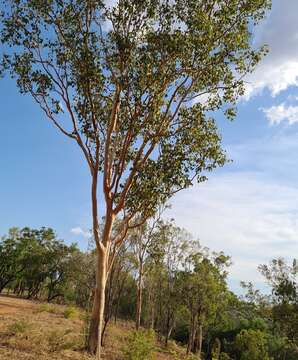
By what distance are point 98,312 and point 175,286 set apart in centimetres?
2575

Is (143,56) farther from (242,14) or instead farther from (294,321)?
(294,321)

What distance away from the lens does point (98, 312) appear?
12.2 meters

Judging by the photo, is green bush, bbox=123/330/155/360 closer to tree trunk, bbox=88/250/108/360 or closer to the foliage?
tree trunk, bbox=88/250/108/360

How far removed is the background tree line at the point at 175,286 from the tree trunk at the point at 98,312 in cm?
417

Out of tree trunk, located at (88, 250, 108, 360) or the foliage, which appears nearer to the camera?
tree trunk, located at (88, 250, 108, 360)

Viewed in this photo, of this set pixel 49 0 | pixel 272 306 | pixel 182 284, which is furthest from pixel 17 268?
pixel 49 0

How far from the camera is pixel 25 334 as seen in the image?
44.9 feet

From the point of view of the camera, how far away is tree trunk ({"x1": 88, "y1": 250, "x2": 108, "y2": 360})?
1191 centimetres

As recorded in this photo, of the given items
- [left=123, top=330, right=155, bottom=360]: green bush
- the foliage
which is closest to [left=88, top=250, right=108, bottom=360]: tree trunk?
[left=123, top=330, right=155, bottom=360]: green bush

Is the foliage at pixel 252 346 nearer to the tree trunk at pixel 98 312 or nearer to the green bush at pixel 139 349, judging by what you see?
the green bush at pixel 139 349

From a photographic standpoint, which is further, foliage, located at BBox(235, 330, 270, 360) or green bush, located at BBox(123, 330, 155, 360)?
foliage, located at BBox(235, 330, 270, 360)

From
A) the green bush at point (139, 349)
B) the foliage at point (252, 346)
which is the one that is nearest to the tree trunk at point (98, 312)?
the green bush at point (139, 349)

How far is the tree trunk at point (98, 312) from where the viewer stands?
39.1 ft

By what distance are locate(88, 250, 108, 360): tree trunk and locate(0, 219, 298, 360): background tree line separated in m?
4.17
